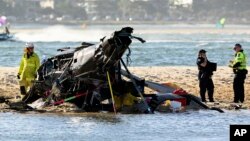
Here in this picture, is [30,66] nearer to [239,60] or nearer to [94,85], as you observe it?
[94,85]

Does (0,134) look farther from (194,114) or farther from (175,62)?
(175,62)

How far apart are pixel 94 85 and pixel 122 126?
208 centimetres

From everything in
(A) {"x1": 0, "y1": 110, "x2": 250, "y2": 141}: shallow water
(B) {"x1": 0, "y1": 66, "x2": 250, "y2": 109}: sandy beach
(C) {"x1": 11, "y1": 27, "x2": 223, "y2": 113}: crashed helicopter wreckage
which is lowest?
(B) {"x1": 0, "y1": 66, "x2": 250, "y2": 109}: sandy beach

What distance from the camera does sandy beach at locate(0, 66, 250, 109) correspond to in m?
27.1

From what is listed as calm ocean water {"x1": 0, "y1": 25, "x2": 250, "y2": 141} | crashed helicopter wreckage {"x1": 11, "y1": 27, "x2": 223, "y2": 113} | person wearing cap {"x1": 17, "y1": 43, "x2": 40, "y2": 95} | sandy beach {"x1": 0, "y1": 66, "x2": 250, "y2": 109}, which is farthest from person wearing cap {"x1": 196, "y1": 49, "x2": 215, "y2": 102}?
person wearing cap {"x1": 17, "y1": 43, "x2": 40, "y2": 95}

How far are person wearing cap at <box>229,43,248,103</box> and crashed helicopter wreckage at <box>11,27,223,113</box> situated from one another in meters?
1.80

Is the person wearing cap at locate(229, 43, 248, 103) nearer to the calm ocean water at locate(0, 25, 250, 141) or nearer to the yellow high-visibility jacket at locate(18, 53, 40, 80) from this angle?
the calm ocean water at locate(0, 25, 250, 141)

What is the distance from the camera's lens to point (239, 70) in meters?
25.5

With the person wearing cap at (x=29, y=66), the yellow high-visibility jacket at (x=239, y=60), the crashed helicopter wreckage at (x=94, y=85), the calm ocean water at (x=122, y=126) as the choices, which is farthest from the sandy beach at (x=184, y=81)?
the calm ocean water at (x=122, y=126)

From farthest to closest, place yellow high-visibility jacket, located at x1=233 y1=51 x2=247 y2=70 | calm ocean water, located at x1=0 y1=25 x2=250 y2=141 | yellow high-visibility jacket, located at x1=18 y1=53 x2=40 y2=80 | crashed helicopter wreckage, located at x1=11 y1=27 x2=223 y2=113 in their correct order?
yellow high-visibility jacket, located at x1=233 y1=51 x2=247 y2=70 → yellow high-visibility jacket, located at x1=18 y1=53 x2=40 y2=80 → crashed helicopter wreckage, located at x1=11 y1=27 x2=223 y2=113 → calm ocean water, located at x1=0 y1=25 x2=250 y2=141

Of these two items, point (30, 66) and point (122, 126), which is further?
point (30, 66)

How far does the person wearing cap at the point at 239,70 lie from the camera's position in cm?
2523

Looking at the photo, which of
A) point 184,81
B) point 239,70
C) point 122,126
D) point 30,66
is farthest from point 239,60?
point 184,81

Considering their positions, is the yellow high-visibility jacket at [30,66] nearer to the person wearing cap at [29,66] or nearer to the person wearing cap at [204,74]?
the person wearing cap at [29,66]
